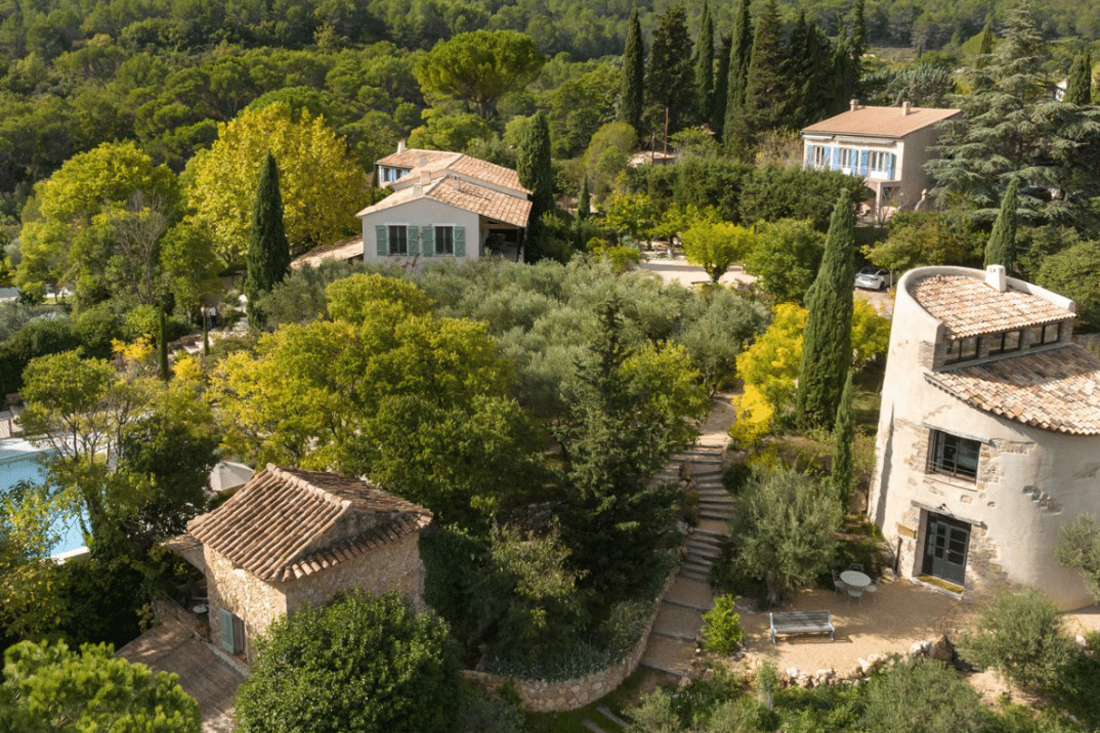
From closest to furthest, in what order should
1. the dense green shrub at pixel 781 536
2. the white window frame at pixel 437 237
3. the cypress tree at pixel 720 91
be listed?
the dense green shrub at pixel 781 536
the white window frame at pixel 437 237
the cypress tree at pixel 720 91

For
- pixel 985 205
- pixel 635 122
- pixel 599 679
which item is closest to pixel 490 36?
pixel 635 122

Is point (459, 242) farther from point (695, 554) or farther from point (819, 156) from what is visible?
point (819, 156)

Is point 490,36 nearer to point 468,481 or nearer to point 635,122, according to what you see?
point 635,122

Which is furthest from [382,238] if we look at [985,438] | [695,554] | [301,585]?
[985,438]

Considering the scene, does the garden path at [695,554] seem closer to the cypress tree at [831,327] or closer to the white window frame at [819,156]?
the cypress tree at [831,327]

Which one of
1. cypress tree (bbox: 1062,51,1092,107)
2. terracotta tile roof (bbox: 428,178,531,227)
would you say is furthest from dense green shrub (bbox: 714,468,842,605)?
cypress tree (bbox: 1062,51,1092,107)

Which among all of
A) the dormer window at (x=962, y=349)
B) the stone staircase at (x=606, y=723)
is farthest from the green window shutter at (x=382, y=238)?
the stone staircase at (x=606, y=723)
